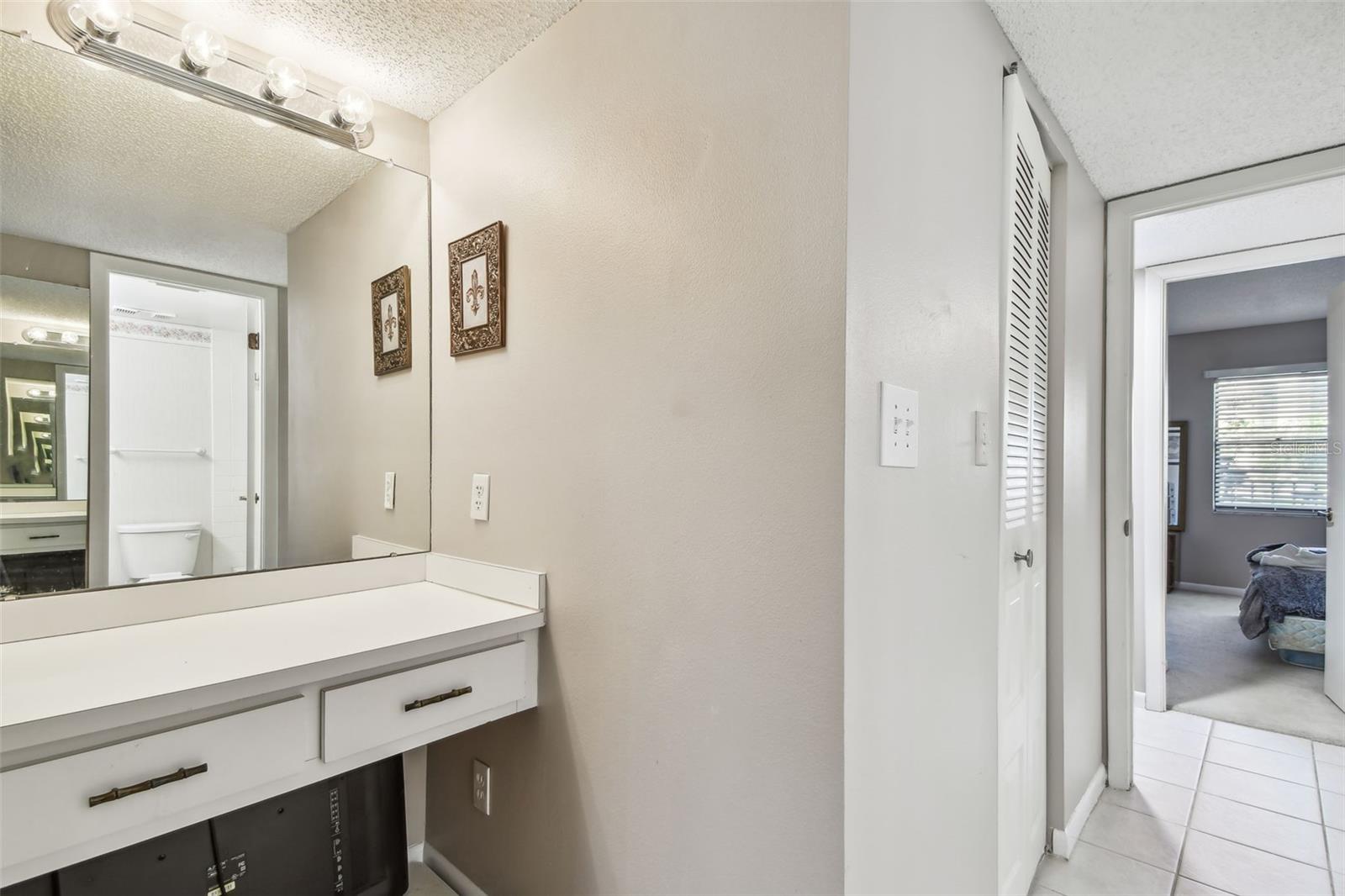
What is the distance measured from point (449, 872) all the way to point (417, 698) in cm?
83

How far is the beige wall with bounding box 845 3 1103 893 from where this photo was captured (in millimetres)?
988

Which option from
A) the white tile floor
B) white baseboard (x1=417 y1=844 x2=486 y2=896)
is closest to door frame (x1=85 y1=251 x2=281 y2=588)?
white baseboard (x1=417 y1=844 x2=486 y2=896)

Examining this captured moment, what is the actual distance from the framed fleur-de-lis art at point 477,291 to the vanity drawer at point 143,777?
95cm

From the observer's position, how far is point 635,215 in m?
1.29

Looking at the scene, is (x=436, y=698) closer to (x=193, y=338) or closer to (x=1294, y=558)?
(x=193, y=338)

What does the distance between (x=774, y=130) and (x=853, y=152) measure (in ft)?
0.52

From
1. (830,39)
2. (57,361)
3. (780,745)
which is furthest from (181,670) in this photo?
(830,39)

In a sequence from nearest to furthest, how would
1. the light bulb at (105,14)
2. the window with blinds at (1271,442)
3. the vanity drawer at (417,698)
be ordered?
the vanity drawer at (417,698) → the light bulb at (105,14) → the window with blinds at (1271,442)

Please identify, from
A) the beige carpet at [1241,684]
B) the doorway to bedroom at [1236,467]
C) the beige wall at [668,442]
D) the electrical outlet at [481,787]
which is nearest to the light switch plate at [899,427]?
the beige wall at [668,442]

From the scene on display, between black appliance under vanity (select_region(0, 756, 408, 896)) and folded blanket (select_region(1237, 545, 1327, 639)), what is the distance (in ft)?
16.1

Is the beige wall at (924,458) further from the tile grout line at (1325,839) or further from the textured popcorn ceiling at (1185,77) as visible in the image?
the tile grout line at (1325,839)

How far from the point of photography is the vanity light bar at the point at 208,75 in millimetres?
1294

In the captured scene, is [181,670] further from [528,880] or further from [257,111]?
[257,111]

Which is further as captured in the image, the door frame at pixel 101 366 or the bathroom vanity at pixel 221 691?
the door frame at pixel 101 366
